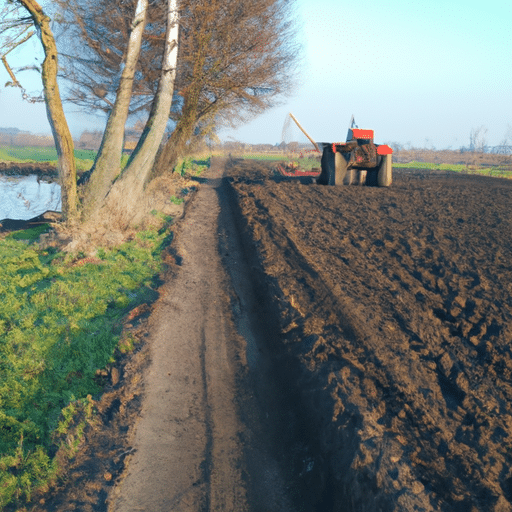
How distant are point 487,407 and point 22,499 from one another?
382 cm

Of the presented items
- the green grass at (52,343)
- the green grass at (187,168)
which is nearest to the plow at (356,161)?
the green grass at (187,168)

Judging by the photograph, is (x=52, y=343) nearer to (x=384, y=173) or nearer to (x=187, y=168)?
(x=384, y=173)

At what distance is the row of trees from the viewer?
29.7 ft

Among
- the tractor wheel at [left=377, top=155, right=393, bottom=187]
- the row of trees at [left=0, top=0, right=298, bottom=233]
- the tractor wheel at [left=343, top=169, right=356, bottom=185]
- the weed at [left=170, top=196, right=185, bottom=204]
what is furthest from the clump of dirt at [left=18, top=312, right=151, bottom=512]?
the tractor wheel at [left=377, top=155, right=393, bottom=187]

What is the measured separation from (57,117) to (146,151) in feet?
7.65

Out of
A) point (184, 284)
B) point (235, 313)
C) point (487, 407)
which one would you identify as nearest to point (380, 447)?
point (487, 407)

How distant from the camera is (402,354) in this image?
183 inches

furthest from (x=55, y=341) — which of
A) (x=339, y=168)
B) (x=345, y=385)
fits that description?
(x=339, y=168)

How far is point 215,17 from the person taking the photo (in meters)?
14.2

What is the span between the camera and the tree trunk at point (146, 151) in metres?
9.84

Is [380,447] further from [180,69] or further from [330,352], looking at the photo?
[180,69]

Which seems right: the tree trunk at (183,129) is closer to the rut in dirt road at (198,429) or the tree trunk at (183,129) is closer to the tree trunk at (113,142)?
the tree trunk at (113,142)

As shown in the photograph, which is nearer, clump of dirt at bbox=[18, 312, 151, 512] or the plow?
clump of dirt at bbox=[18, 312, 151, 512]

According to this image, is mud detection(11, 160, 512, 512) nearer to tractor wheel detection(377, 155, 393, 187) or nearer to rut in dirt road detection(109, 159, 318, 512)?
rut in dirt road detection(109, 159, 318, 512)
